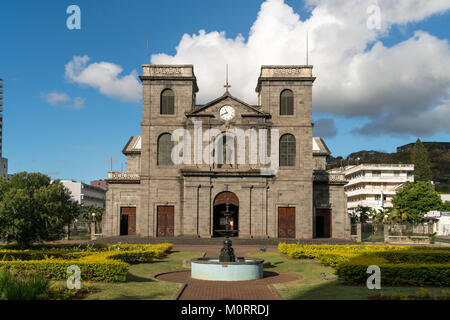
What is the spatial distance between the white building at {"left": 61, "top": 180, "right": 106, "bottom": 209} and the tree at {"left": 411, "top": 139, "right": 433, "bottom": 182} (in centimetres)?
8030

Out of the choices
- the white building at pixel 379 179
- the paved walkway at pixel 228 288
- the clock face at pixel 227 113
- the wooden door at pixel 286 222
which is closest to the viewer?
the paved walkway at pixel 228 288

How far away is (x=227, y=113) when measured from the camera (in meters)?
48.5

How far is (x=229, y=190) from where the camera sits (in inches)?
1853

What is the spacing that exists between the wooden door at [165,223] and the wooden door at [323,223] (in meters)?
16.4

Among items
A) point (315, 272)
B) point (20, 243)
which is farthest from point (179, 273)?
point (20, 243)

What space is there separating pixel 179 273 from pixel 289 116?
94.2 ft

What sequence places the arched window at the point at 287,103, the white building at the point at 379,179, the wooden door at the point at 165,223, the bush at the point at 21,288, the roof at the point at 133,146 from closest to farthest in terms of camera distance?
the bush at the point at 21,288 → the wooden door at the point at 165,223 → the arched window at the point at 287,103 → the roof at the point at 133,146 → the white building at the point at 379,179

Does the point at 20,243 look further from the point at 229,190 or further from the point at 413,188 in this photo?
the point at 413,188

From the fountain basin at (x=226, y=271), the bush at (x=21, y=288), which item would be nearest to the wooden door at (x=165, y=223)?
the fountain basin at (x=226, y=271)

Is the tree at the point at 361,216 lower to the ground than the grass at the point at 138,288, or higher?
higher

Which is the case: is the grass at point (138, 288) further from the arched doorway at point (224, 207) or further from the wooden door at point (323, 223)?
the wooden door at point (323, 223)

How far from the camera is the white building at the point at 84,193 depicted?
390 feet

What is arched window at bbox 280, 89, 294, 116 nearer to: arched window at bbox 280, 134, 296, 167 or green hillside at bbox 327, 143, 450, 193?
arched window at bbox 280, 134, 296, 167
